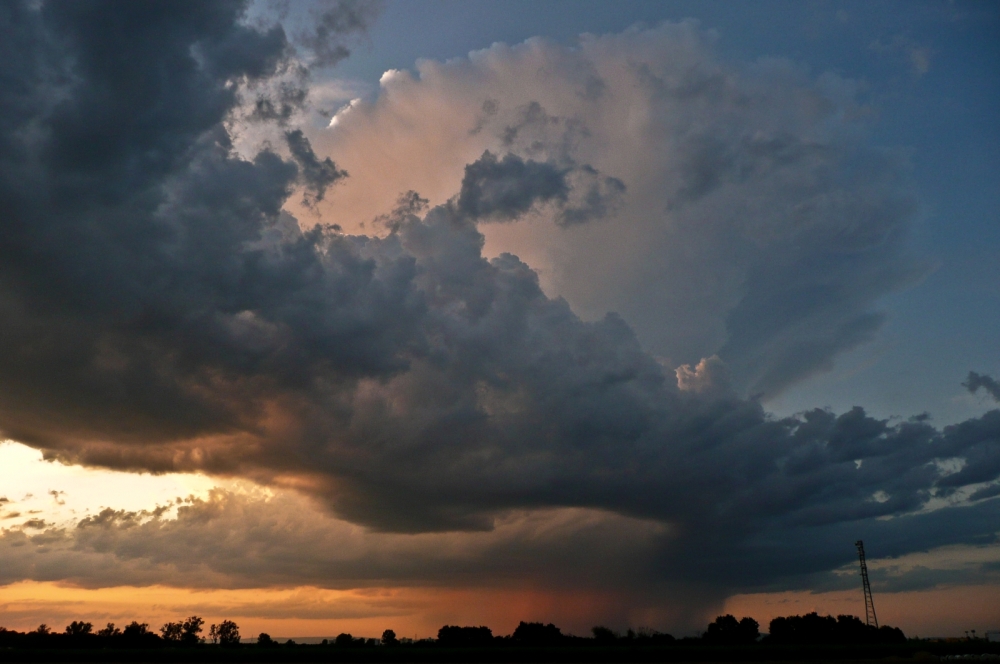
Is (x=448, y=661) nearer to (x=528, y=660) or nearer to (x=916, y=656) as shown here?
(x=528, y=660)

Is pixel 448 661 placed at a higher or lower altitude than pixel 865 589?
lower

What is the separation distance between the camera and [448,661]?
6658 inches

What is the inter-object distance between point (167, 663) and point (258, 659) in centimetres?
2085

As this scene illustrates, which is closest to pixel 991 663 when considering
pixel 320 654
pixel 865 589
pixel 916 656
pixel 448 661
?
pixel 916 656

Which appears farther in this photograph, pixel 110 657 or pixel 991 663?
pixel 110 657

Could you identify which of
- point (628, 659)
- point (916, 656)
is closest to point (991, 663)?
point (916, 656)

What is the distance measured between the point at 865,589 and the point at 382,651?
12959 cm

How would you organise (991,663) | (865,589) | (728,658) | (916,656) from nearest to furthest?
1. (991,663)
2. (916,656)
3. (728,658)
4. (865,589)

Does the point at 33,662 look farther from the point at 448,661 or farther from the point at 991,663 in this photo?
the point at 991,663

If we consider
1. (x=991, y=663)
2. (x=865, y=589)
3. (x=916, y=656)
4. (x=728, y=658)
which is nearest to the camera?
(x=991, y=663)

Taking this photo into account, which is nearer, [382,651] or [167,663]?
[167,663]

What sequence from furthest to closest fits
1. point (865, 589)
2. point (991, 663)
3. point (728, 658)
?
point (865, 589) < point (728, 658) < point (991, 663)

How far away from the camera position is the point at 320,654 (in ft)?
630

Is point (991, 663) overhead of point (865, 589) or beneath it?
beneath
